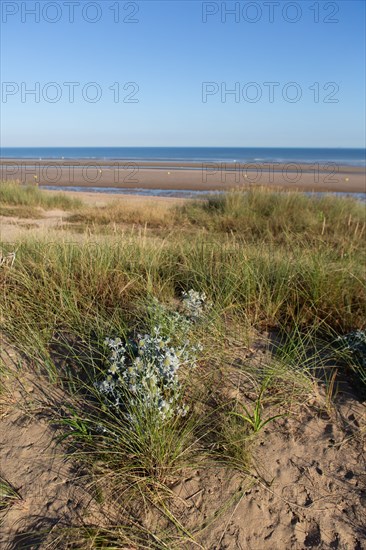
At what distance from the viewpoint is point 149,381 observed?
94.3 inches

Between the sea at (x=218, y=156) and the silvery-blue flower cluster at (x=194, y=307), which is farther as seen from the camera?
the sea at (x=218, y=156)

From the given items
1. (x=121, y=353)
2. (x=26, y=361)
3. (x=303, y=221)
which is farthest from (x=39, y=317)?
(x=303, y=221)

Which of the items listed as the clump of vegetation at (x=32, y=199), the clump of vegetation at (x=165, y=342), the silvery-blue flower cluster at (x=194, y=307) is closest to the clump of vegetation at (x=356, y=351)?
the clump of vegetation at (x=165, y=342)

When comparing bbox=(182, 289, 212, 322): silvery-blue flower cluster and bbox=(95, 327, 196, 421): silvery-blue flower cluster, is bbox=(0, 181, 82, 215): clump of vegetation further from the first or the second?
bbox=(95, 327, 196, 421): silvery-blue flower cluster

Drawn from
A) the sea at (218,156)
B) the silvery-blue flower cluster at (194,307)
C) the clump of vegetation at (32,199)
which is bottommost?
the silvery-blue flower cluster at (194,307)

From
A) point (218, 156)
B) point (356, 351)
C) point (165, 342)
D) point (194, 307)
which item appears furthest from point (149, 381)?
point (218, 156)

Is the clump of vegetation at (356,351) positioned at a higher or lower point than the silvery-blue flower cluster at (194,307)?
lower

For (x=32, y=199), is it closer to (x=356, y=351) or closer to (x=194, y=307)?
(x=194, y=307)

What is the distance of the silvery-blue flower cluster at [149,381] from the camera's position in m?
2.26

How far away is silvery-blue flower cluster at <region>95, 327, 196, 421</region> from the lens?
2264mm

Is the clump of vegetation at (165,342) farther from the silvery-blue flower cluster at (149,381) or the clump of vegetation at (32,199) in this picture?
the clump of vegetation at (32,199)

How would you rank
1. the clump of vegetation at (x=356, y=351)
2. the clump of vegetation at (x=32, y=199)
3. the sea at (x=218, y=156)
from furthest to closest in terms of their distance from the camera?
the sea at (x=218, y=156) < the clump of vegetation at (x=32, y=199) < the clump of vegetation at (x=356, y=351)

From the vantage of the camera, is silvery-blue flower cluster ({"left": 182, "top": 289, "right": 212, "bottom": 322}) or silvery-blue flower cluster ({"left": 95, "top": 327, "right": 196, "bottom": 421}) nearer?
silvery-blue flower cluster ({"left": 95, "top": 327, "right": 196, "bottom": 421})

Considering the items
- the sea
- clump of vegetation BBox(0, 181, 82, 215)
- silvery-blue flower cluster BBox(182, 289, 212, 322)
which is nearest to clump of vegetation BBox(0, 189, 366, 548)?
silvery-blue flower cluster BBox(182, 289, 212, 322)
